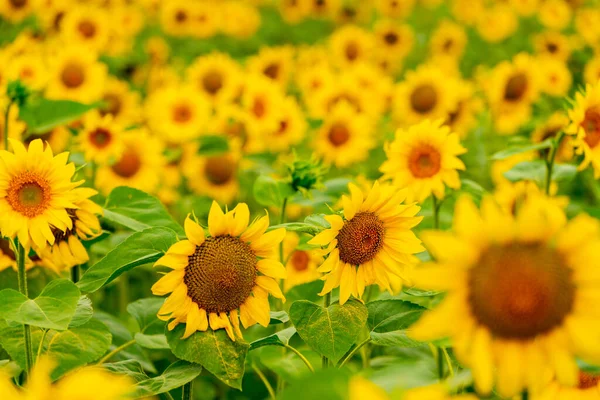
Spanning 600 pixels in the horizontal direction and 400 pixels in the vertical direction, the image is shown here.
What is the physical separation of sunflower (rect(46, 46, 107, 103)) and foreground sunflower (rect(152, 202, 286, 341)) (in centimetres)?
165

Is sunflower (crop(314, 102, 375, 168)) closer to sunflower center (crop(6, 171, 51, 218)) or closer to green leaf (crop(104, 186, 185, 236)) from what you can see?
green leaf (crop(104, 186, 185, 236))

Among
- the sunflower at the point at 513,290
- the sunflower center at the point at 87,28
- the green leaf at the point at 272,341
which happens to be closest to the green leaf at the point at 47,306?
the green leaf at the point at 272,341

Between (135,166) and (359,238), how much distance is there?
1.32m

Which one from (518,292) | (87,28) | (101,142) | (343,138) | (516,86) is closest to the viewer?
(518,292)

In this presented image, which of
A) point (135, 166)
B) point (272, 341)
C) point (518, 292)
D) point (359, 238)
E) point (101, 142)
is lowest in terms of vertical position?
point (135, 166)

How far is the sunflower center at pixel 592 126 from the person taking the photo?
153cm

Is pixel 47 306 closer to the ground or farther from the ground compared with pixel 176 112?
farther from the ground

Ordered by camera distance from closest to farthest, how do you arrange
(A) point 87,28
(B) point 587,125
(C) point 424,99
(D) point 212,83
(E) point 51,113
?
(B) point 587,125 → (E) point 51,113 → (C) point 424,99 → (D) point 212,83 → (A) point 87,28

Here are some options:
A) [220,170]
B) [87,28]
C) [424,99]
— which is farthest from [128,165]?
[87,28]

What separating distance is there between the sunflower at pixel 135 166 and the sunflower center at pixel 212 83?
550 mm

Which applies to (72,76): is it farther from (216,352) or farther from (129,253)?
(216,352)

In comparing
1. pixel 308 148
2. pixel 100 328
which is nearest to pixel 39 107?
pixel 100 328

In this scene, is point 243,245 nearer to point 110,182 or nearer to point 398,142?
point 398,142

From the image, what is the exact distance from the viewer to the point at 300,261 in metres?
2.03
